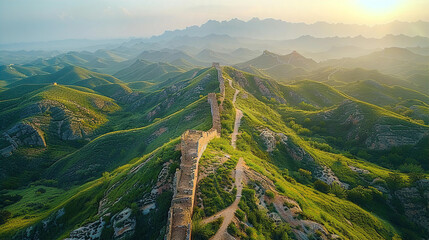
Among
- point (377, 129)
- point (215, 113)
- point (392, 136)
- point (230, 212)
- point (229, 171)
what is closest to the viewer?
point (230, 212)

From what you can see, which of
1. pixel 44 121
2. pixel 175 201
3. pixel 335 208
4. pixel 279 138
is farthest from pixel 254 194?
pixel 44 121

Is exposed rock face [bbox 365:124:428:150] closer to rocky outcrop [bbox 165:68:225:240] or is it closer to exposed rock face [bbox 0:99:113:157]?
rocky outcrop [bbox 165:68:225:240]

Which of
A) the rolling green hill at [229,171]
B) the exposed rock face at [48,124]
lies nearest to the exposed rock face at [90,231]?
the rolling green hill at [229,171]

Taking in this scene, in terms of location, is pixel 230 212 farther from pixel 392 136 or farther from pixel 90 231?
pixel 392 136

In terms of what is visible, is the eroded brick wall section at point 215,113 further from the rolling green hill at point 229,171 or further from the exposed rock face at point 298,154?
the exposed rock face at point 298,154

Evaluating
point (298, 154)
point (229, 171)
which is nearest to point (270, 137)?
point (298, 154)

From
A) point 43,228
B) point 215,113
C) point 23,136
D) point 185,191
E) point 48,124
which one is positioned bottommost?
point 23,136

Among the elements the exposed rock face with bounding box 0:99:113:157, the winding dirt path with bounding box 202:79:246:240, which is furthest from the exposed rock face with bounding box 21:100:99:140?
the winding dirt path with bounding box 202:79:246:240

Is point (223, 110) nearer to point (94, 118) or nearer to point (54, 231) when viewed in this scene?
point (54, 231)
